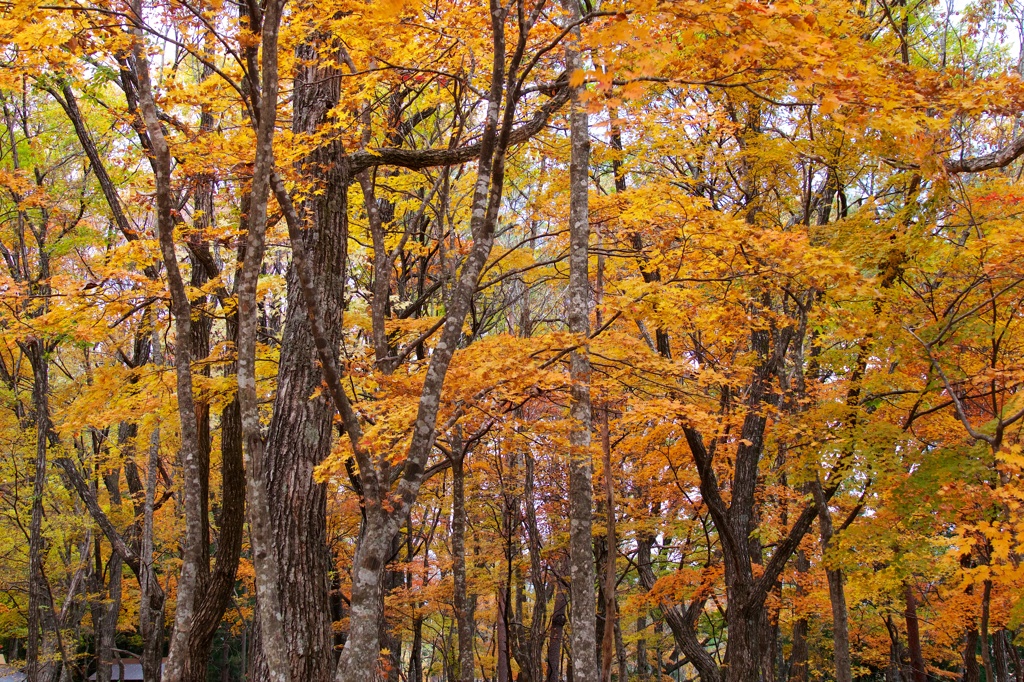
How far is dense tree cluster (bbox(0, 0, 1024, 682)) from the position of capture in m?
4.59

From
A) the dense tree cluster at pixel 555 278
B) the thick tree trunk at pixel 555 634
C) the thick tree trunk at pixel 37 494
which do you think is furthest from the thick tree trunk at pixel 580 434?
the thick tree trunk at pixel 555 634

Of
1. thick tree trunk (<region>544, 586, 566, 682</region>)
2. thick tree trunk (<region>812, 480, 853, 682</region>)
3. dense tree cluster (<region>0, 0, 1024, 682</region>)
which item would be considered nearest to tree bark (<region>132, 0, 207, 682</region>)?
dense tree cluster (<region>0, 0, 1024, 682</region>)

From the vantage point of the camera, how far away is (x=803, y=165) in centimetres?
878

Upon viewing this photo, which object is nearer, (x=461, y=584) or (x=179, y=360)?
(x=179, y=360)

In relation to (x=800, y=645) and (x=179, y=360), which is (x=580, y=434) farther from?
(x=800, y=645)

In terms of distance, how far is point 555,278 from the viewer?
28.3ft

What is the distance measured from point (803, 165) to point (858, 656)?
558 inches

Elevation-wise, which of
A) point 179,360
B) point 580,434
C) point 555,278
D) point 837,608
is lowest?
point 837,608

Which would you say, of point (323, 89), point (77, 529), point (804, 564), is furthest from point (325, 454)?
point (804, 564)

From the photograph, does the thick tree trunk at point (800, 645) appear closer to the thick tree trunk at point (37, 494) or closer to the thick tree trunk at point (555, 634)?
the thick tree trunk at point (555, 634)

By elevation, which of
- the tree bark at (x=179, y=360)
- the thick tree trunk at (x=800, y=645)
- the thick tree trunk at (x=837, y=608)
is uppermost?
the tree bark at (x=179, y=360)

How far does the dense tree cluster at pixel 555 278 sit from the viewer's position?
4594mm

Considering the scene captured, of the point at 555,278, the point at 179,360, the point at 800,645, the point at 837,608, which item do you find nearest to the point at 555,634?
the point at 800,645

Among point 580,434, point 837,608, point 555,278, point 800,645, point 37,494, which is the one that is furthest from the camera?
point 800,645
